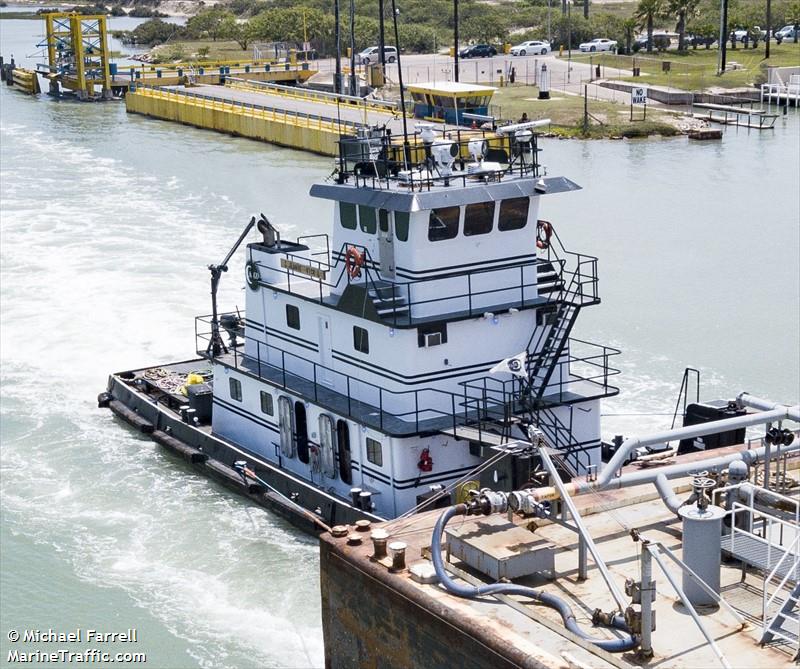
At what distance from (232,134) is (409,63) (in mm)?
23346

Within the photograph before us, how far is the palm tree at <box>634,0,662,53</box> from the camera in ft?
301

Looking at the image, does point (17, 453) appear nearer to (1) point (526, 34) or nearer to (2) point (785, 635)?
(2) point (785, 635)

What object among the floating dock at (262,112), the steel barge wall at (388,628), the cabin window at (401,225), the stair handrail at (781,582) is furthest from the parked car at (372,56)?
the stair handrail at (781,582)

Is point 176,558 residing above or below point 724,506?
below

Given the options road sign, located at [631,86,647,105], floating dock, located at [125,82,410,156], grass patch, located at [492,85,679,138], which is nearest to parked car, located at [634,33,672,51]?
grass patch, located at [492,85,679,138]

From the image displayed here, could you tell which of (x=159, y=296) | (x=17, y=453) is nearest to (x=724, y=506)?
(x=17, y=453)

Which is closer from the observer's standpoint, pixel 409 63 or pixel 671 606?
pixel 671 606

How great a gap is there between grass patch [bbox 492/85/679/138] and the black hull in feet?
132

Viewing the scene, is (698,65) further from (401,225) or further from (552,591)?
(552,591)

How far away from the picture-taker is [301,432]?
24.0m

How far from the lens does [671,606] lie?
14523 millimetres

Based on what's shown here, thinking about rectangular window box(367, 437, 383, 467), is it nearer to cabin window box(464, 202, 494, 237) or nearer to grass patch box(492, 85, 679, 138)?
cabin window box(464, 202, 494, 237)

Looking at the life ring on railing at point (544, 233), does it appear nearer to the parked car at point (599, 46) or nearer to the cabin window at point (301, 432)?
the cabin window at point (301, 432)

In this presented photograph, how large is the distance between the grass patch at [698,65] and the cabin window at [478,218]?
2334 inches
